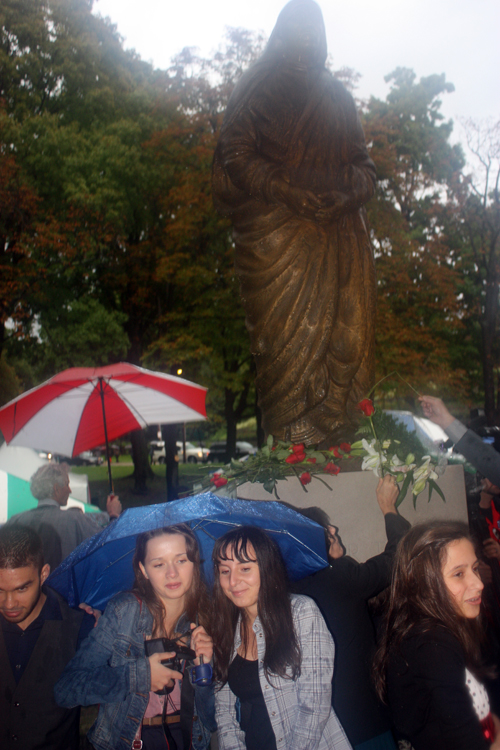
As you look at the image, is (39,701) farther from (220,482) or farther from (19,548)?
(220,482)

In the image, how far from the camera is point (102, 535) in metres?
2.36

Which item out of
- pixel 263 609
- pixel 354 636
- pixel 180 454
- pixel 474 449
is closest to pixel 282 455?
pixel 474 449

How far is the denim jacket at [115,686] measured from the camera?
7.23 feet

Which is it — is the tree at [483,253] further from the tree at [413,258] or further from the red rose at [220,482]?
the red rose at [220,482]

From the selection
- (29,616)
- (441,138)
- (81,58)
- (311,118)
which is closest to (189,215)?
(81,58)

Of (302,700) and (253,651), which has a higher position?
(253,651)

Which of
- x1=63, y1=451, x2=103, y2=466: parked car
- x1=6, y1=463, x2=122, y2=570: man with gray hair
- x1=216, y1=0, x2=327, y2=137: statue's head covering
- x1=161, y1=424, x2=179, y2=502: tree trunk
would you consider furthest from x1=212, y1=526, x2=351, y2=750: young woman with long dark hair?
x1=63, y1=451, x2=103, y2=466: parked car

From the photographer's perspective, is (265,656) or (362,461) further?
(362,461)

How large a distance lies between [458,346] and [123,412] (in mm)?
13941

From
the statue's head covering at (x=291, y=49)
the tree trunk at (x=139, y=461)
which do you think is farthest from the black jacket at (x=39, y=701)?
the tree trunk at (x=139, y=461)

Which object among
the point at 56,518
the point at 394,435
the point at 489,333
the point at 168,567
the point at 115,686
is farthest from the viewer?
the point at 489,333

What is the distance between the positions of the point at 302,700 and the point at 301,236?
2.77m

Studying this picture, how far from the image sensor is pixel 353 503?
3.33 m

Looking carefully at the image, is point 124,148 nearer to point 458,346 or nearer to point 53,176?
point 53,176
